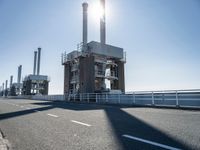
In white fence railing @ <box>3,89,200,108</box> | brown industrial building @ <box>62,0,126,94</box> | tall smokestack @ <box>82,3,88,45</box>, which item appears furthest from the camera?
tall smokestack @ <box>82,3,88,45</box>

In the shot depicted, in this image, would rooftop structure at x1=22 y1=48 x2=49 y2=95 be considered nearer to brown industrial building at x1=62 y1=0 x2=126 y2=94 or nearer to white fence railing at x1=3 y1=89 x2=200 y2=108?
brown industrial building at x1=62 y1=0 x2=126 y2=94

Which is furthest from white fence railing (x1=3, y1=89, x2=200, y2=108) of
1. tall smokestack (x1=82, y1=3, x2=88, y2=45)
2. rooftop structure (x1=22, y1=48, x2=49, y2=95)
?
rooftop structure (x1=22, y1=48, x2=49, y2=95)

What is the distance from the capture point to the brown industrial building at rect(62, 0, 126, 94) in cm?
3536

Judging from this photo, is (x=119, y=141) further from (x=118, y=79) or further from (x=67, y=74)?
(x=67, y=74)

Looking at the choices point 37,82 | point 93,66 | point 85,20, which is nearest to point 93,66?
point 93,66

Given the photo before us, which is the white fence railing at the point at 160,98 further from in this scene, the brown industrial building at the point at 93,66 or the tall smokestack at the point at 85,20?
the tall smokestack at the point at 85,20

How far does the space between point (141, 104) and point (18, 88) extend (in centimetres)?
10059

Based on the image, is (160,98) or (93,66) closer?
(160,98)

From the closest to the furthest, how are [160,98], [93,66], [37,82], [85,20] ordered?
1. [160,98]
2. [93,66]
3. [85,20]
4. [37,82]

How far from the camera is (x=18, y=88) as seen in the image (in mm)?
106438

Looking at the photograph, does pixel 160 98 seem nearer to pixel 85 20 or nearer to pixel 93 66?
pixel 93 66

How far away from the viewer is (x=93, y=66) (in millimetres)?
35562

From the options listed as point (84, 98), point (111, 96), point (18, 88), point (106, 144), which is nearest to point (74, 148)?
point (106, 144)

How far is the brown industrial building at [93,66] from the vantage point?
35359 mm
